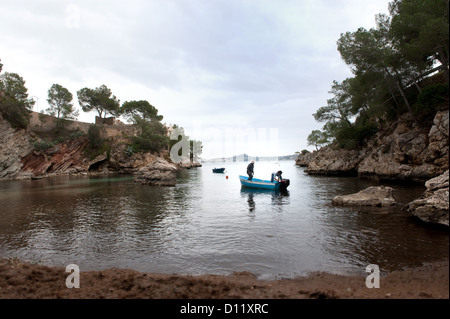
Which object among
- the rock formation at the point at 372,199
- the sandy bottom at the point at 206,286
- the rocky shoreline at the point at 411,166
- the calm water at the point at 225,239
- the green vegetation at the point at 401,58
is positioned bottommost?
the calm water at the point at 225,239

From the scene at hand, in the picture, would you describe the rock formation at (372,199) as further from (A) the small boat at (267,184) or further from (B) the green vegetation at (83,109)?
(B) the green vegetation at (83,109)

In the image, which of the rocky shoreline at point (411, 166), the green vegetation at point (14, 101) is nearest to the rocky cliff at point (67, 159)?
the green vegetation at point (14, 101)

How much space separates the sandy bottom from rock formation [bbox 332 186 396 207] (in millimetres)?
9847

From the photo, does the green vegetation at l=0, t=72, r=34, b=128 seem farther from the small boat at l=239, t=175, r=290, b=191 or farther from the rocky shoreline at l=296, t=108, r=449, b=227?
the rocky shoreline at l=296, t=108, r=449, b=227

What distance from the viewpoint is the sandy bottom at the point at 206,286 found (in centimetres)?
511

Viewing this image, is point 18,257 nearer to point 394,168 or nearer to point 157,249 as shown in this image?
point 157,249

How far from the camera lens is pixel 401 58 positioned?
28.0 meters

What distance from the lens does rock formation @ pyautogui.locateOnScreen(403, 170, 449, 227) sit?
10.7 meters

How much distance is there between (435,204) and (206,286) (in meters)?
11.3

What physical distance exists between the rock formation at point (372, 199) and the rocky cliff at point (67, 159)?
2435 cm

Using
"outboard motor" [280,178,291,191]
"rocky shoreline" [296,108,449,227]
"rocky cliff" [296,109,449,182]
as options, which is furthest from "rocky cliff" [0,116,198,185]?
"rocky cliff" [296,109,449,182]

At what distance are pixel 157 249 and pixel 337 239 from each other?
24.0 feet
